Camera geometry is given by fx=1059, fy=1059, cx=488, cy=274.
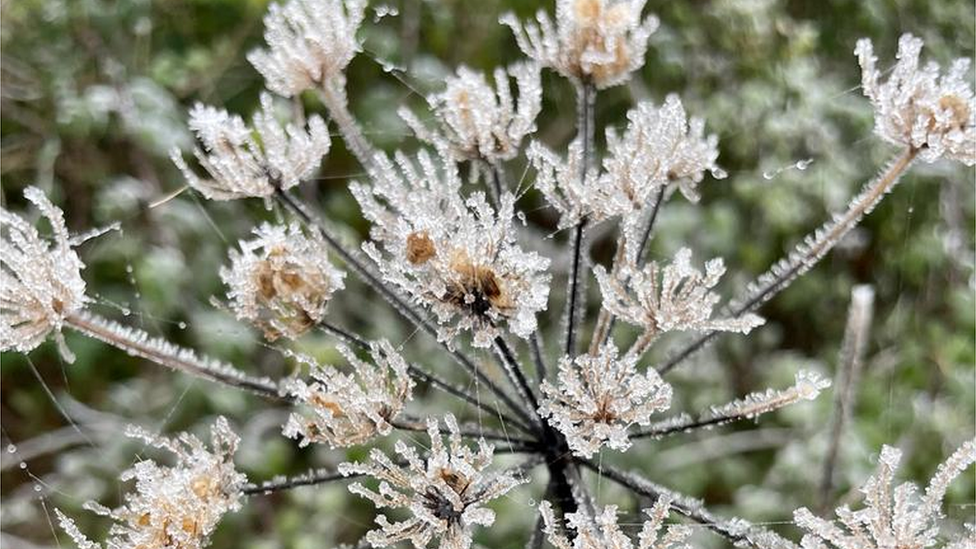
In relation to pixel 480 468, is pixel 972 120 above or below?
above

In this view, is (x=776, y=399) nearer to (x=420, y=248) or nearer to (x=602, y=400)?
(x=602, y=400)

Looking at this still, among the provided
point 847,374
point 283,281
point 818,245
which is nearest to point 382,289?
point 283,281

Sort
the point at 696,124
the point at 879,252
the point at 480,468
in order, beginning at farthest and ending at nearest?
the point at 879,252 < the point at 696,124 < the point at 480,468

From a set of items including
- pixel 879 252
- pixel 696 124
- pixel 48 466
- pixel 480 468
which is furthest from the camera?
pixel 879 252

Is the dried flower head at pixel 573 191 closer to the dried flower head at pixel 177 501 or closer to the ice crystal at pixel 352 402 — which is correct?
the ice crystal at pixel 352 402

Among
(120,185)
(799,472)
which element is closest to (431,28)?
(120,185)

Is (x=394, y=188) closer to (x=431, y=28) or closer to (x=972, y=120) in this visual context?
(x=972, y=120)

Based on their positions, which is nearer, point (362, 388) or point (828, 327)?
point (362, 388)
